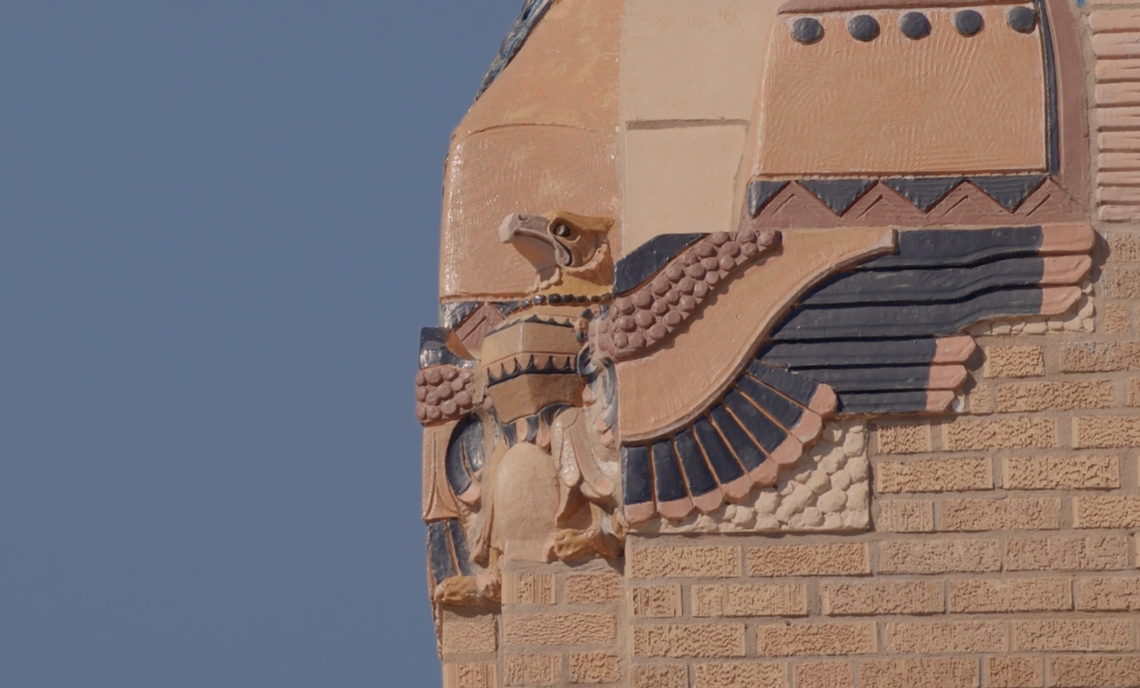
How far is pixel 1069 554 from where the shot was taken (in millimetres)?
10477

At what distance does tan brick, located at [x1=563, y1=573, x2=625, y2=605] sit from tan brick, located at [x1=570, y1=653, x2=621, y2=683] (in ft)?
0.62

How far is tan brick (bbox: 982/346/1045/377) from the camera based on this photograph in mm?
10578

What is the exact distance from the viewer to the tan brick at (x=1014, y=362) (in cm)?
1058

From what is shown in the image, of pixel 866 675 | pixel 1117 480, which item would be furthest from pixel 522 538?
pixel 1117 480

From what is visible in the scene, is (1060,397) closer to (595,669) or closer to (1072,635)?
(1072,635)

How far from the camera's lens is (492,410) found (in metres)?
11.4

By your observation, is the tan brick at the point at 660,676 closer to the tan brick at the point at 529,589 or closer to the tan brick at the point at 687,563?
the tan brick at the point at 687,563

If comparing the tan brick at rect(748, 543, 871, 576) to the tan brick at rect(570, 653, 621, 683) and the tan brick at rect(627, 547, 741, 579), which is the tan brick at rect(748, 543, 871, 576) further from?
the tan brick at rect(570, 653, 621, 683)

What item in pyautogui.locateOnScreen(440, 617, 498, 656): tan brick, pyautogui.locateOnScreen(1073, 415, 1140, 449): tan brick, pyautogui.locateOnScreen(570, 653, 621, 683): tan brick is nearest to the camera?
pyautogui.locateOnScreen(1073, 415, 1140, 449): tan brick

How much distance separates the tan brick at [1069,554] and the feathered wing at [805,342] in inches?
21.4

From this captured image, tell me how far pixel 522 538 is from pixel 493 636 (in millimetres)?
588

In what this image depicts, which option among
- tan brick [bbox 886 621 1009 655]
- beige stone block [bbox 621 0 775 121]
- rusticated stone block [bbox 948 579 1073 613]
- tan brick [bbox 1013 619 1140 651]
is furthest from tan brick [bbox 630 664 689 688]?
beige stone block [bbox 621 0 775 121]

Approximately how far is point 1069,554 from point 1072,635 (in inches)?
10.4

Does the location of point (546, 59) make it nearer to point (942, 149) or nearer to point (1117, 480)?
point (942, 149)
